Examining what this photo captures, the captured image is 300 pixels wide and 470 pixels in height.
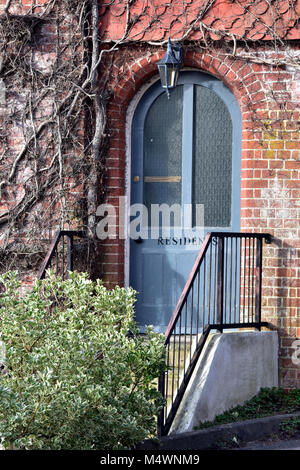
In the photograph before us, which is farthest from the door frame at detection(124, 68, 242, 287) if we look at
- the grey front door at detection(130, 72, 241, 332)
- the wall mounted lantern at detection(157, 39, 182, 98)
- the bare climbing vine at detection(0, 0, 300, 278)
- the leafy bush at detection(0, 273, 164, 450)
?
the leafy bush at detection(0, 273, 164, 450)

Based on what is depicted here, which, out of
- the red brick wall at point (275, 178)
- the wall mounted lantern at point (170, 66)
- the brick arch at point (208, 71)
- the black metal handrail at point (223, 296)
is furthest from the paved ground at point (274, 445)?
the wall mounted lantern at point (170, 66)

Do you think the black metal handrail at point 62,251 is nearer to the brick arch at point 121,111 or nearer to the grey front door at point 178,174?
the brick arch at point 121,111

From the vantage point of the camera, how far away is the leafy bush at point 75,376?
13.3 feet

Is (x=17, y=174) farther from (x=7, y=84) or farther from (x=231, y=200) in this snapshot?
(x=231, y=200)

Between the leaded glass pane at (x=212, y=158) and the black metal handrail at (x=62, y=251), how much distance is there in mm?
1294

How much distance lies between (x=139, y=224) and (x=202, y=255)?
5.12 feet

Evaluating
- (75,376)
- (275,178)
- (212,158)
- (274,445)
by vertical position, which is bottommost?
(274,445)

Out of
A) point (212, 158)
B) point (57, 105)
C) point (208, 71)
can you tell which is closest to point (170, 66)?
point (208, 71)

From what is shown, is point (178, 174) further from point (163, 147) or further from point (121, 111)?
point (121, 111)

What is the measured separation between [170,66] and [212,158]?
1028 mm

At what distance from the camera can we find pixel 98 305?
4.79 meters

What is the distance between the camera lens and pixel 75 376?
165 inches

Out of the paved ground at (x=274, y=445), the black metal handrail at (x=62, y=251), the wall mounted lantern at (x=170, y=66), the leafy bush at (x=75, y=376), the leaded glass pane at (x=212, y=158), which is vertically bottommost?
the paved ground at (x=274, y=445)

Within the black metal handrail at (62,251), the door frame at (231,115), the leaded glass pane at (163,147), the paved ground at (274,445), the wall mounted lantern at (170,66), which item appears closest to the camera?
the paved ground at (274,445)
